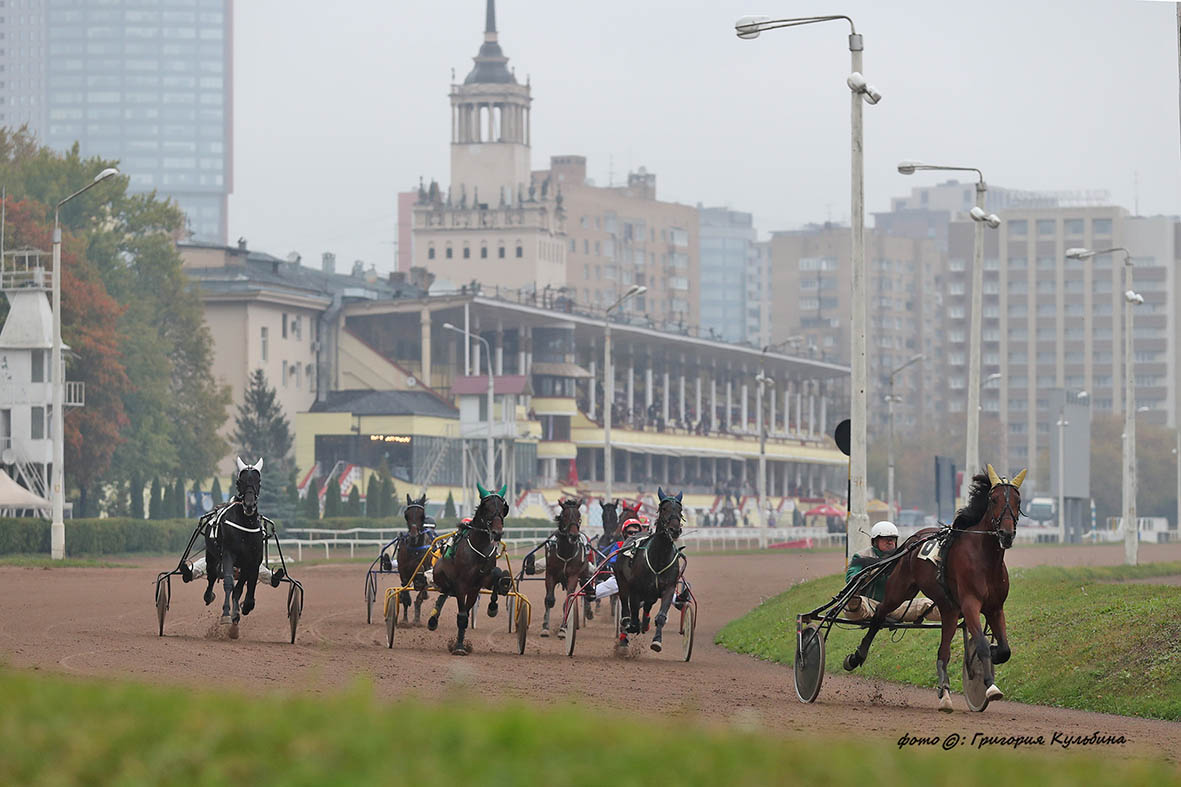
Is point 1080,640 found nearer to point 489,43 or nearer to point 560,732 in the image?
point 560,732

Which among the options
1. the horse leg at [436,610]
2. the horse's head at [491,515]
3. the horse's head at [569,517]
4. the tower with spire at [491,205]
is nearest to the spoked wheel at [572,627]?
the horse's head at [491,515]

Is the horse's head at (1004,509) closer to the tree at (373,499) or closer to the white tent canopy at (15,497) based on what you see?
the white tent canopy at (15,497)

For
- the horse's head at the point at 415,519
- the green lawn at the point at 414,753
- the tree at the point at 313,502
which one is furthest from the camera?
the tree at the point at 313,502


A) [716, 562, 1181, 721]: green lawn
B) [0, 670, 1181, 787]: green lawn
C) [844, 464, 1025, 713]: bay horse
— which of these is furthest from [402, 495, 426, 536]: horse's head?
[0, 670, 1181, 787]: green lawn

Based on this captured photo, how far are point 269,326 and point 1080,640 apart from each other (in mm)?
73900

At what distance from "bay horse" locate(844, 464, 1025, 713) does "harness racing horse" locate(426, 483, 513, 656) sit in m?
6.36

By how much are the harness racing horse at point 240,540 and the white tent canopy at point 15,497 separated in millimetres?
33427

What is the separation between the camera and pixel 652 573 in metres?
21.4

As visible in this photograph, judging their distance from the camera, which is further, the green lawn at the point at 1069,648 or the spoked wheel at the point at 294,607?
the spoked wheel at the point at 294,607

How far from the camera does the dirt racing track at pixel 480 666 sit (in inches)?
579

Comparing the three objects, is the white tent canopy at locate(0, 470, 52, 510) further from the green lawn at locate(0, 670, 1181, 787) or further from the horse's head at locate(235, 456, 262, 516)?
the green lawn at locate(0, 670, 1181, 787)

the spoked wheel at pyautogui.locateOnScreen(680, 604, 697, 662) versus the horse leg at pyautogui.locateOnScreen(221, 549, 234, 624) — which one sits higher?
the horse leg at pyautogui.locateOnScreen(221, 549, 234, 624)

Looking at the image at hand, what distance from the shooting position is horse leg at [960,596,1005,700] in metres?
15.4

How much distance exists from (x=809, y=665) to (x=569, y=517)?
8189 mm
